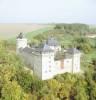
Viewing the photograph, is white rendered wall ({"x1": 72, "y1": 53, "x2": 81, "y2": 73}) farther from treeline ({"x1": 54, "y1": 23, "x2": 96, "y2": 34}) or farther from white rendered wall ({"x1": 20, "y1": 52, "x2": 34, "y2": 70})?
treeline ({"x1": 54, "y1": 23, "x2": 96, "y2": 34})

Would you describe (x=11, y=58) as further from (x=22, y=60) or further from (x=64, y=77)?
(x=64, y=77)

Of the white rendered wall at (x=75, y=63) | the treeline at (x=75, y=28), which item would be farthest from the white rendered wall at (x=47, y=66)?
the treeline at (x=75, y=28)

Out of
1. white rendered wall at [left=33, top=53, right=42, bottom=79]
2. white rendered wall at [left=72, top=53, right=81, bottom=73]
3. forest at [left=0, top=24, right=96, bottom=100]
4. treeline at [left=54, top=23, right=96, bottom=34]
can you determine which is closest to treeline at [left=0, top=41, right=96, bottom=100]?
forest at [left=0, top=24, right=96, bottom=100]

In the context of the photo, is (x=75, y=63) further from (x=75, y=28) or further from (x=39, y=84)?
(x=75, y=28)

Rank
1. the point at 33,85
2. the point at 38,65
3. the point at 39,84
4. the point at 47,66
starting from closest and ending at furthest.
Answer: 1. the point at 39,84
2. the point at 33,85
3. the point at 47,66
4. the point at 38,65

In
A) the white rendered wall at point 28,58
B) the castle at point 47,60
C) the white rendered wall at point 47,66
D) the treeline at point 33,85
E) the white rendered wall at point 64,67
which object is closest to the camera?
the treeline at point 33,85

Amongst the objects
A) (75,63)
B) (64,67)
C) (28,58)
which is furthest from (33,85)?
(75,63)

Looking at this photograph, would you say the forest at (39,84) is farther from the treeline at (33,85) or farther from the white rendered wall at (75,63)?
the white rendered wall at (75,63)

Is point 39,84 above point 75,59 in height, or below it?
below
